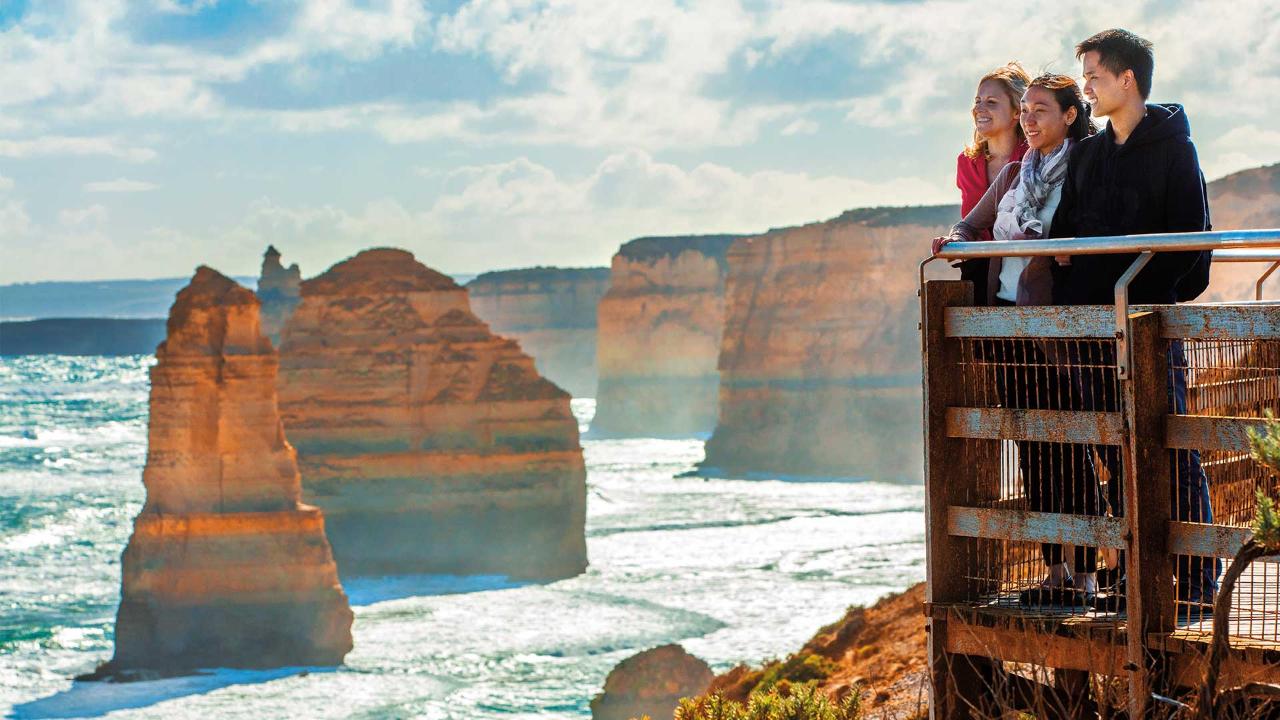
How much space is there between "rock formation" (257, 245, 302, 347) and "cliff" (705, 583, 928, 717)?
83.6 m

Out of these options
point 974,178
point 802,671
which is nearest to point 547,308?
point 802,671

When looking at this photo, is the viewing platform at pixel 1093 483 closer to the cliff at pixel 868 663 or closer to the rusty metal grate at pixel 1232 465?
the rusty metal grate at pixel 1232 465

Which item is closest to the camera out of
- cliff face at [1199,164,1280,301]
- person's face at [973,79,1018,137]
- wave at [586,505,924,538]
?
person's face at [973,79,1018,137]

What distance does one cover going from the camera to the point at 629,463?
9731cm

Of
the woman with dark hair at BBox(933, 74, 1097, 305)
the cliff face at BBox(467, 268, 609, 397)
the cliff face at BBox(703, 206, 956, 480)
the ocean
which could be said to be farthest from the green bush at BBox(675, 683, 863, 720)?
the cliff face at BBox(467, 268, 609, 397)

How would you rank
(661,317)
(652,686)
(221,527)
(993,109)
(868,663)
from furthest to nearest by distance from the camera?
(661,317)
(221,527)
(652,686)
(868,663)
(993,109)

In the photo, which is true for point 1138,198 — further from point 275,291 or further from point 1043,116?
point 275,291

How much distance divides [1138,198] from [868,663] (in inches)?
310

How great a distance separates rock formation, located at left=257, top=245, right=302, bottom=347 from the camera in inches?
3920

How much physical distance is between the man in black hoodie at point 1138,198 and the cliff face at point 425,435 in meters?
41.1

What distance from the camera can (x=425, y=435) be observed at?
47875 mm

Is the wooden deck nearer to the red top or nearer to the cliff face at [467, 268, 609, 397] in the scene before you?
the red top

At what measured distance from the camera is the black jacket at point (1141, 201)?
16.9 ft

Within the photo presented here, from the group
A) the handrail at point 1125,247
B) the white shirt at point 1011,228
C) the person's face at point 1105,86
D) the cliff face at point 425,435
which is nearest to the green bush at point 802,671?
the white shirt at point 1011,228
